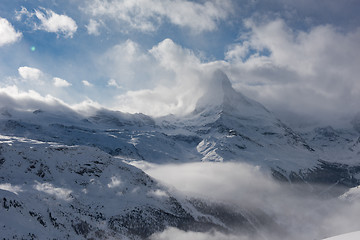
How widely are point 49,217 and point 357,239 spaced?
281 ft

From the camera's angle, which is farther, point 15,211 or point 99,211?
point 99,211

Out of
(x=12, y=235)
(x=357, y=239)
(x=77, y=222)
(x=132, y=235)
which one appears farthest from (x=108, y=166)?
(x=357, y=239)

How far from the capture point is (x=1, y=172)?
4370 inches

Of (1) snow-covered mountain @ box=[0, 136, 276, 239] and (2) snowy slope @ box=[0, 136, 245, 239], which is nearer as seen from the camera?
(2) snowy slope @ box=[0, 136, 245, 239]

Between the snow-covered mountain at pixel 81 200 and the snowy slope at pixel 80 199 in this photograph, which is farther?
the snow-covered mountain at pixel 81 200

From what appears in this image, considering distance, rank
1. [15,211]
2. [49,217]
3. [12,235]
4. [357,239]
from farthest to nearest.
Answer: [49,217]
[15,211]
[12,235]
[357,239]

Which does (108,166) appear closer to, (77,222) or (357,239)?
(77,222)

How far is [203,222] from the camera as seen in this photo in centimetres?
15875

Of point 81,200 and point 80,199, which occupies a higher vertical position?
point 80,199

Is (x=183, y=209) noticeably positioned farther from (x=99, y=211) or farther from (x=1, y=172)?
(x=1, y=172)

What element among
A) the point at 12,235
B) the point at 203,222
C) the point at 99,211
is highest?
the point at 203,222

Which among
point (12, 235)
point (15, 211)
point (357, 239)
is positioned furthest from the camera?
point (15, 211)

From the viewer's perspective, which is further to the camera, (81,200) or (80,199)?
(80,199)

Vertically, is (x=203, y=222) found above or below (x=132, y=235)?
above
